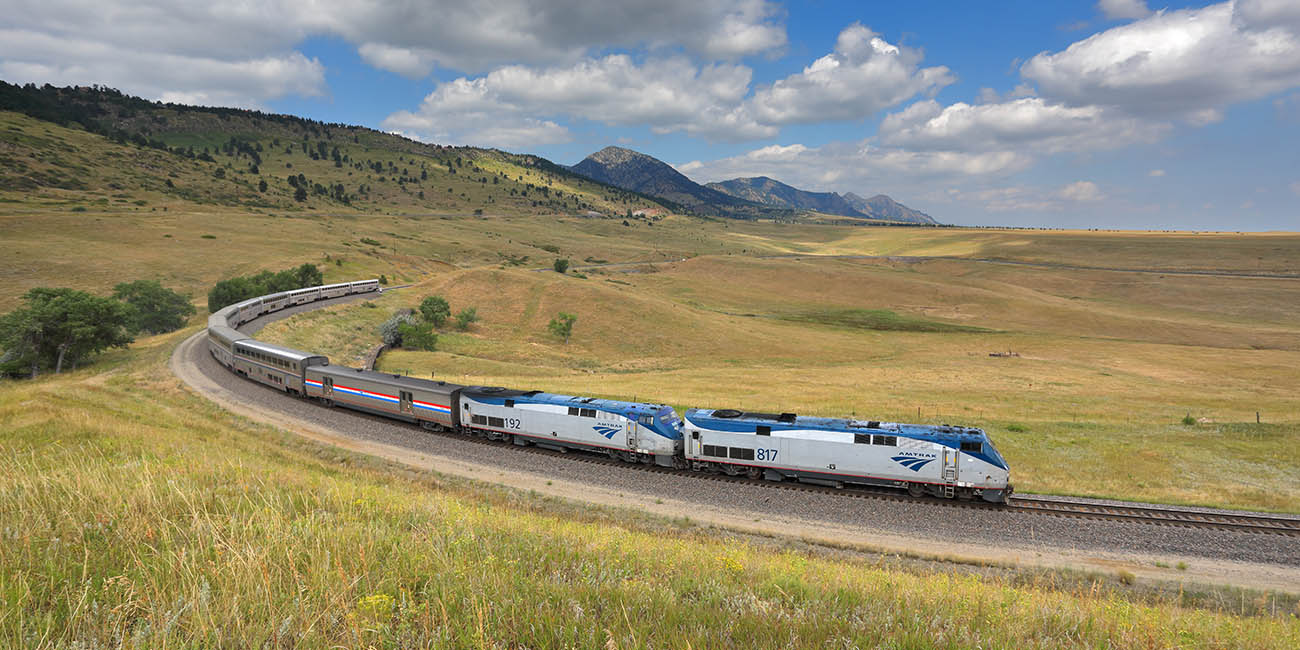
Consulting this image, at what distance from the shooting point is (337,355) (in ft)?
198

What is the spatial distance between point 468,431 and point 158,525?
27.6 m

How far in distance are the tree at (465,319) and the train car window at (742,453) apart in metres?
68.1

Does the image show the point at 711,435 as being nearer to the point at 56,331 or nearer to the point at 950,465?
the point at 950,465

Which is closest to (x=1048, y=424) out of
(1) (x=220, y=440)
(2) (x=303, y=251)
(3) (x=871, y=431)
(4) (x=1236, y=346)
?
(3) (x=871, y=431)

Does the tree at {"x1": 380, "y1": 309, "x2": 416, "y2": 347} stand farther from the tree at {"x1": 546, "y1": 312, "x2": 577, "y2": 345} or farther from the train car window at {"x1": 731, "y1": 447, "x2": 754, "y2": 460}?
the train car window at {"x1": 731, "y1": 447, "x2": 754, "y2": 460}

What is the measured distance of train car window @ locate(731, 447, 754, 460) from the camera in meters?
26.7

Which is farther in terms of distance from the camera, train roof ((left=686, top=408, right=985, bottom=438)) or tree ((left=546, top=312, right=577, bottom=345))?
tree ((left=546, top=312, right=577, bottom=345))

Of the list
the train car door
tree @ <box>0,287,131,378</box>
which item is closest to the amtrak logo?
the train car door

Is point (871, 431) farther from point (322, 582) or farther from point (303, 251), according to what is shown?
point (303, 251)

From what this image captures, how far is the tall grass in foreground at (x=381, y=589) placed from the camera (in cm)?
453

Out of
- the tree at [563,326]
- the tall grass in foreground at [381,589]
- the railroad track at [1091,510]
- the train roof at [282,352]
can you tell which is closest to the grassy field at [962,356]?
the railroad track at [1091,510]

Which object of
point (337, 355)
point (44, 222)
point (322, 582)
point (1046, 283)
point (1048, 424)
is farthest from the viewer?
point (1046, 283)

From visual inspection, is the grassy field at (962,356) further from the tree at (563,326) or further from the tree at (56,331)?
the tree at (56,331)

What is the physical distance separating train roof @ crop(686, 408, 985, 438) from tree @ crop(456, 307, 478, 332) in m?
65.8
